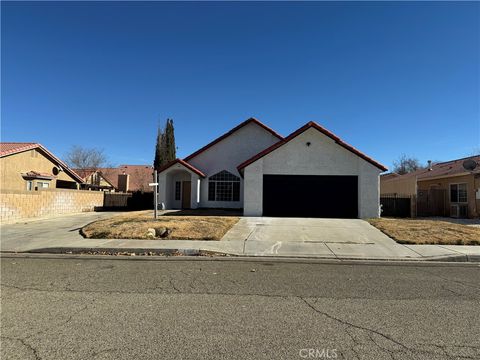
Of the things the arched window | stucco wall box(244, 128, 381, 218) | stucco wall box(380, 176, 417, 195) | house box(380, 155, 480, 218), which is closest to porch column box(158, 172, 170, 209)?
the arched window

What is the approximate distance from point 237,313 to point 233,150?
22.9m

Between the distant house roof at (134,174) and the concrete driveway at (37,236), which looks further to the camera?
the distant house roof at (134,174)

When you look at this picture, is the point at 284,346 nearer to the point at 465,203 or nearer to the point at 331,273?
the point at 331,273

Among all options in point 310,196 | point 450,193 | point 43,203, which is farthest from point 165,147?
point 450,193

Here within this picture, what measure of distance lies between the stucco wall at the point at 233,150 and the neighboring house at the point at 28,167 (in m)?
11.1

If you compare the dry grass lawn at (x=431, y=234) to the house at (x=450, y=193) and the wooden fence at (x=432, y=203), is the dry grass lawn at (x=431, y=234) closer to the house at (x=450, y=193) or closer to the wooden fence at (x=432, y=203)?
the house at (x=450, y=193)

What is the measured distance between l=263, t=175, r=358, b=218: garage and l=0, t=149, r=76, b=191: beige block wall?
17159 millimetres

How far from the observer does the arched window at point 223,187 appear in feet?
88.6

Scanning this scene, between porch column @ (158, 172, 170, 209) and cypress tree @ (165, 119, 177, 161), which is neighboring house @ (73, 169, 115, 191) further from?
porch column @ (158, 172, 170, 209)

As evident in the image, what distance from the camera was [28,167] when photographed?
27750 mm

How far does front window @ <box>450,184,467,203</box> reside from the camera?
23.5 m

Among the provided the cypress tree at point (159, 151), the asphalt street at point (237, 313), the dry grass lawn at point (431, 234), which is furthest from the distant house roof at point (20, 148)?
the dry grass lawn at point (431, 234)

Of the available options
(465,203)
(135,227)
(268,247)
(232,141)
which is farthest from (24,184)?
(465,203)

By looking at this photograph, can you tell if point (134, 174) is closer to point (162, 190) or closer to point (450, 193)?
point (162, 190)
